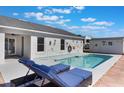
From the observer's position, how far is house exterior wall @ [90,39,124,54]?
19077mm

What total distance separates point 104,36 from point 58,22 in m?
8.11

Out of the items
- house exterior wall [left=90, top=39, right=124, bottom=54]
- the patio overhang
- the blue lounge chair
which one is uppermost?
the patio overhang

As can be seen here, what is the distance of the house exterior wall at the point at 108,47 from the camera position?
A: 19077 millimetres

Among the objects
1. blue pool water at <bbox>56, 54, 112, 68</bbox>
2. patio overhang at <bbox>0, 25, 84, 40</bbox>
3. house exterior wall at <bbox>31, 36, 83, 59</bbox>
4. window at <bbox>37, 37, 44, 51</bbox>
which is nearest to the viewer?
patio overhang at <bbox>0, 25, 84, 40</bbox>

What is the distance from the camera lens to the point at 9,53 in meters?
11.9

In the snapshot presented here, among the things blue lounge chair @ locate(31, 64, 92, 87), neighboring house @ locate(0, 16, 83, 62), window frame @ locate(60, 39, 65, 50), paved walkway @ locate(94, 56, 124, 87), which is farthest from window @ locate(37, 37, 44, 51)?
blue lounge chair @ locate(31, 64, 92, 87)

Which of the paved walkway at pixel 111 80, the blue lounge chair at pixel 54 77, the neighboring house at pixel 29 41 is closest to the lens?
the blue lounge chair at pixel 54 77

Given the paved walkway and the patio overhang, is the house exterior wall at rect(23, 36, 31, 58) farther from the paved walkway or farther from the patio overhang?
the paved walkway

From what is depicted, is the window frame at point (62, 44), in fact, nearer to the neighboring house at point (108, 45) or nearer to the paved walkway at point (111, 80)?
the neighboring house at point (108, 45)

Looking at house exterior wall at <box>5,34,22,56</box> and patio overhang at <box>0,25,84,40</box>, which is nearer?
patio overhang at <box>0,25,84,40</box>

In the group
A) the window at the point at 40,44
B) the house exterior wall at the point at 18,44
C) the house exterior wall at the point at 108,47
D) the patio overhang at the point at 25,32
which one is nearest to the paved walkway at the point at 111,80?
the patio overhang at the point at 25,32

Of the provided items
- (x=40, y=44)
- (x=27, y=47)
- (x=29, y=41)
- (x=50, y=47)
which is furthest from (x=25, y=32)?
(x=50, y=47)
